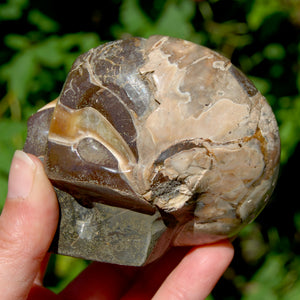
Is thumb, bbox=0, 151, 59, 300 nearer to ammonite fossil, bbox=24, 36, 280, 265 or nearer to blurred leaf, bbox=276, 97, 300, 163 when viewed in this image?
ammonite fossil, bbox=24, 36, 280, 265

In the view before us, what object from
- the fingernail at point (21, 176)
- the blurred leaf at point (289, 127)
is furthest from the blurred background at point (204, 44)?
the fingernail at point (21, 176)

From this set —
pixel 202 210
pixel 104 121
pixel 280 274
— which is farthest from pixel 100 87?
pixel 280 274

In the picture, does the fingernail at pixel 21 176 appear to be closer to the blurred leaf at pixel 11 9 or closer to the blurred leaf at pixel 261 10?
the blurred leaf at pixel 11 9

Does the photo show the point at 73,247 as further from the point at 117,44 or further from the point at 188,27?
the point at 188,27

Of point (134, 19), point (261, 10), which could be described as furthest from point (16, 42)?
point (261, 10)

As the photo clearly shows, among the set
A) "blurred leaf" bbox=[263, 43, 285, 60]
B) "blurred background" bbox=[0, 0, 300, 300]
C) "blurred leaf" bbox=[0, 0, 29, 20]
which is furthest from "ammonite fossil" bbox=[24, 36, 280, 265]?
"blurred leaf" bbox=[263, 43, 285, 60]

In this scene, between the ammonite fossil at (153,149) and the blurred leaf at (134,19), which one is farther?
the blurred leaf at (134,19)
